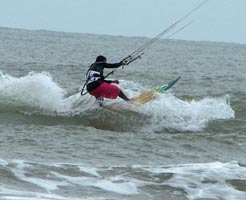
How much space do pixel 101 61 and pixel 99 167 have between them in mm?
5651

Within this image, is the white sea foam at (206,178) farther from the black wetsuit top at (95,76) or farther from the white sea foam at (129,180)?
the black wetsuit top at (95,76)

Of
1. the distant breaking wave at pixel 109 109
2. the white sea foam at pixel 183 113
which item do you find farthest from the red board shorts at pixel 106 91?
the white sea foam at pixel 183 113

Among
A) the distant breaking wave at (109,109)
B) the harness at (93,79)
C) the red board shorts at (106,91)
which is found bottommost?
the distant breaking wave at (109,109)

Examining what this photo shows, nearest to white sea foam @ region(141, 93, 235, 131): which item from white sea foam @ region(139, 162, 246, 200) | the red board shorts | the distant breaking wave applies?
the distant breaking wave

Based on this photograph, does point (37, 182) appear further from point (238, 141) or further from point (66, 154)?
point (238, 141)

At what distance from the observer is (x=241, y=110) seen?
18.6 meters

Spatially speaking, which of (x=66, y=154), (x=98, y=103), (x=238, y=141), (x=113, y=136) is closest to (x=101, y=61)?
(x=98, y=103)

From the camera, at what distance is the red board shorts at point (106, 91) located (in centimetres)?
1495

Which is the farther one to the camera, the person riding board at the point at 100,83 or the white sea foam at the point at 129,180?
the person riding board at the point at 100,83

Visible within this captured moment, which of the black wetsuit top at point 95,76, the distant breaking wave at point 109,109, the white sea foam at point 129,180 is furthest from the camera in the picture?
the distant breaking wave at point 109,109

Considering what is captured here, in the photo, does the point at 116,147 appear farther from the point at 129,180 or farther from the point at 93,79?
the point at 93,79

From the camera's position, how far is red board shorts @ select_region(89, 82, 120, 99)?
14945mm

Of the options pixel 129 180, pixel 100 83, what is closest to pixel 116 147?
pixel 129 180

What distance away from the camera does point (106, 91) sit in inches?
591
